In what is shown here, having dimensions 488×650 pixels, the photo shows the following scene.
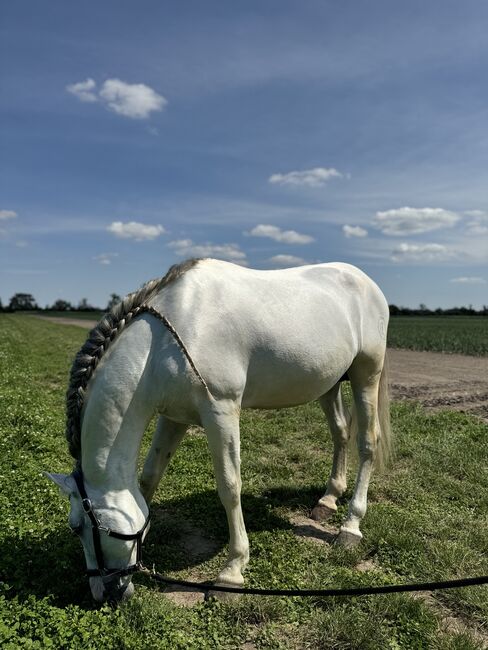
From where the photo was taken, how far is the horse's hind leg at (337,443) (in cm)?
537

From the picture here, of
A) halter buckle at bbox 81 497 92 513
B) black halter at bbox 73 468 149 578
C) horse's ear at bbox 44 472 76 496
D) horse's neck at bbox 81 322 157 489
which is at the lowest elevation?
black halter at bbox 73 468 149 578

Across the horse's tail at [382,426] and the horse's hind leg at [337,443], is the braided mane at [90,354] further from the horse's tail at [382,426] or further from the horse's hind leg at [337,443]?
the horse's hind leg at [337,443]

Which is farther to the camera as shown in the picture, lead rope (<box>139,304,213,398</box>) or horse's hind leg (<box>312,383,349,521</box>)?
horse's hind leg (<box>312,383,349,521</box>)

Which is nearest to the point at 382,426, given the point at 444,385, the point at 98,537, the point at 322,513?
the point at 322,513

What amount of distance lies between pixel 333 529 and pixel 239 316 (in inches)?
101

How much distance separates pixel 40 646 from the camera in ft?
9.23

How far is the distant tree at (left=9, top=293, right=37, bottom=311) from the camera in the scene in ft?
464

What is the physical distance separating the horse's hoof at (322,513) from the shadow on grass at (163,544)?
260 millimetres

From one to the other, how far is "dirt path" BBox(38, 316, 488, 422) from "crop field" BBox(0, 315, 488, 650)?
12.0 ft

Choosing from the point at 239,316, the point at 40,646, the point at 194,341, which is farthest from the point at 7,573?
the point at 239,316

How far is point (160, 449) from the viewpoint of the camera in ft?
13.9

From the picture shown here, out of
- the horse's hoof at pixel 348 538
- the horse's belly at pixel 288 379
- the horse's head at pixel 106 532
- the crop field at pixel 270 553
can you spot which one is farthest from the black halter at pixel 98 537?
the horse's hoof at pixel 348 538

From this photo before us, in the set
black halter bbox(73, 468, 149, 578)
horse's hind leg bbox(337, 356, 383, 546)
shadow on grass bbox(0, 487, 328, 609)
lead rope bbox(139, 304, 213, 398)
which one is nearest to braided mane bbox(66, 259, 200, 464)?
lead rope bbox(139, 304, 213, 398)

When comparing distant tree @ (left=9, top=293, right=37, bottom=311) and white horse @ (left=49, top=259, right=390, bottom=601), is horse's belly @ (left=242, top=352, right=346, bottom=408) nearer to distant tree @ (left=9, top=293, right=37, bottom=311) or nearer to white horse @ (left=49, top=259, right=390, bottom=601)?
white horse @ (left=49, top=259, right=390, bottom=601)
